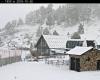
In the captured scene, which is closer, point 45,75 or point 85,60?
point 45,75

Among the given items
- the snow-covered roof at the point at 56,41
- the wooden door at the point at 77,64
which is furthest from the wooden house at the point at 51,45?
the wooden door at the point at 77,64

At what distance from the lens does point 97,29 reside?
148 meters

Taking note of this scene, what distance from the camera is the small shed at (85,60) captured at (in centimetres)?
3316

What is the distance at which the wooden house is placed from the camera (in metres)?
59.2

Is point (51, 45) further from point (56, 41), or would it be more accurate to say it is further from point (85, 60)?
point (85, 60)

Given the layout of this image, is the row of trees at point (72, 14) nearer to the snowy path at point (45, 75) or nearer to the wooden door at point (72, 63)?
the wooden door at point (72, 63)

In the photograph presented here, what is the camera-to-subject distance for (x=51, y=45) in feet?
196

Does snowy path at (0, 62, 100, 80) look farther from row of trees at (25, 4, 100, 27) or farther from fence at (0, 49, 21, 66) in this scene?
row of trees at (25, 4, 100, 27)

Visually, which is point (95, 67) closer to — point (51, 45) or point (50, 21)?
point (51, 45)

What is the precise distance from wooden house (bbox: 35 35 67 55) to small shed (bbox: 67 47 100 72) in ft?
77.2

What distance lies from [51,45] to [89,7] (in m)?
120

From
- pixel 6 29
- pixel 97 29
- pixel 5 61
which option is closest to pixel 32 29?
pixel 6 29

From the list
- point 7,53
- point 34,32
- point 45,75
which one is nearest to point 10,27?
point 34,32

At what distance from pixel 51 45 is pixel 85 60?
1050 inches
